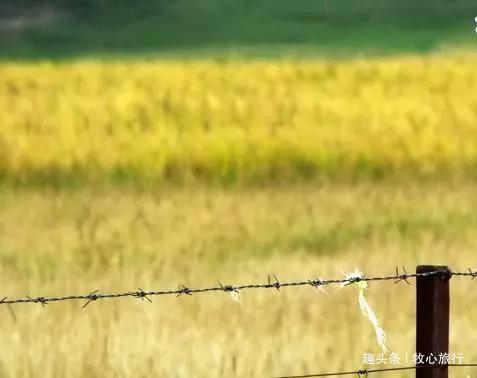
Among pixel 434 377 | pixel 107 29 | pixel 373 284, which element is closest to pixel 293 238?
pixel 373 284

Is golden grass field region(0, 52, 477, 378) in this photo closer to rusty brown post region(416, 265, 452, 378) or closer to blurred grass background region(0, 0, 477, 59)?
blurred grass background region(0, 0, 477, 59)

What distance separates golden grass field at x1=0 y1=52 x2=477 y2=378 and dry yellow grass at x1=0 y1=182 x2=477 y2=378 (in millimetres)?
18

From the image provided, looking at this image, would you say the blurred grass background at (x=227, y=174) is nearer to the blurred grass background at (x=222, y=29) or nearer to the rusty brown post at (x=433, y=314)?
the blurred grass background at (x=222, y=29)

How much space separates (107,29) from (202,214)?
5.69m

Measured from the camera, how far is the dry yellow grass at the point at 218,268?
666cm

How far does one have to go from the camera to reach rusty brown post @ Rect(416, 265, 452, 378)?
461 centimetres

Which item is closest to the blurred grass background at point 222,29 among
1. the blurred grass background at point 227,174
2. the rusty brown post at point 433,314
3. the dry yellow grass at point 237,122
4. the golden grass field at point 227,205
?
the blurred grass background at point 227,174

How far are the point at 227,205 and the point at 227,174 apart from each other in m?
1.06

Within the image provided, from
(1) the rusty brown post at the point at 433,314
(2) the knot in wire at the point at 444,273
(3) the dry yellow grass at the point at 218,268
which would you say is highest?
(3) the dry yellow grass at the point at 218,268

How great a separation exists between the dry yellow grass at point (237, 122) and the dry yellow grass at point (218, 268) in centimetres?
44

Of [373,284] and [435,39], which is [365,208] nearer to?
[373,284]

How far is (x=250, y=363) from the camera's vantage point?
254 inches

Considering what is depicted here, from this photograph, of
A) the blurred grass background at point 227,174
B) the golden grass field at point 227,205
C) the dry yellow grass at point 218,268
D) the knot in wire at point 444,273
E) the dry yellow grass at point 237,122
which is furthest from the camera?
the dry yellow grass at point 237,122

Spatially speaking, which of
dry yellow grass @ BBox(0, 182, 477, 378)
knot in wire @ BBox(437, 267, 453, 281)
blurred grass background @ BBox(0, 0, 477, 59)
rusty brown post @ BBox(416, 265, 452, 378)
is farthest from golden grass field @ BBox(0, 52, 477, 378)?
knot in wire @ BBox(437, 267, 453, 281)
